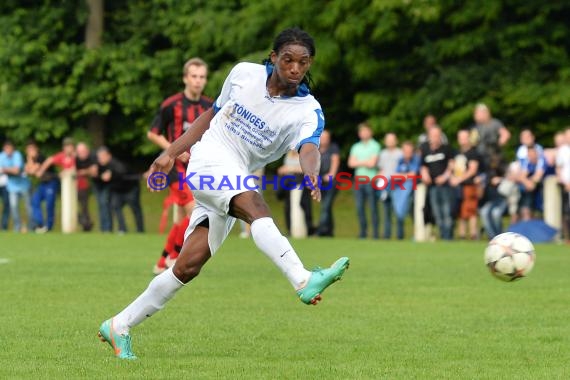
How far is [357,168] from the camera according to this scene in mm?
22922

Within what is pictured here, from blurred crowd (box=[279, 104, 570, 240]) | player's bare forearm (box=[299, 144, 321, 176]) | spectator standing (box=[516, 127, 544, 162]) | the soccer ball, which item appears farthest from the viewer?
blurred crowd (box=[279, 104, 570, 240])

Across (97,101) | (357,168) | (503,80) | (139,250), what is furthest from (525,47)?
(139,250)

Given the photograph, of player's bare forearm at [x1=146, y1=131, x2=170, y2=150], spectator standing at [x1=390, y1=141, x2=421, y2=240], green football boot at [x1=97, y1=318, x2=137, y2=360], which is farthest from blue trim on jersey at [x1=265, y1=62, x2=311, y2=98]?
spectator standing at [x1=390, y1=141, x2=421, y2=240]

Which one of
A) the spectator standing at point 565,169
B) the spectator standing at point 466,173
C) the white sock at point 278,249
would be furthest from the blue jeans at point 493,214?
the white sock at point 278,249

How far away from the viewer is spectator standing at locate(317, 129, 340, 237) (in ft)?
75.0

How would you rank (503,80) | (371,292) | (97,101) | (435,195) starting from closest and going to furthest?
(371,292), (435,195), (503,80), (97,101)

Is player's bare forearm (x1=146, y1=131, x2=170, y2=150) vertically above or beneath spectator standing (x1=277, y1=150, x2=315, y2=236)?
above

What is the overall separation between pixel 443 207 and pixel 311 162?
14.6 metres

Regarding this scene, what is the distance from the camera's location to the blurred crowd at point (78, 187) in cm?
2544

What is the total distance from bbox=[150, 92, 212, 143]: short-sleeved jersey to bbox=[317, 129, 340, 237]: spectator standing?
9294 millimetres

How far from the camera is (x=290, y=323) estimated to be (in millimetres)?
9648

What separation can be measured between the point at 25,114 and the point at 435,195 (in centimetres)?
2045

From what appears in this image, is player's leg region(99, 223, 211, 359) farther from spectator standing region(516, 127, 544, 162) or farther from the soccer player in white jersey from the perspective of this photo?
spectator standing region(516, 127, 544, 162)

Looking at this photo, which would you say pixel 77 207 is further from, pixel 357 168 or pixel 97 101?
pixel 97 101
